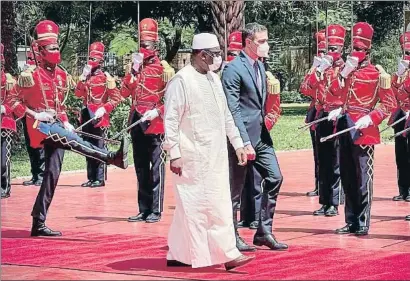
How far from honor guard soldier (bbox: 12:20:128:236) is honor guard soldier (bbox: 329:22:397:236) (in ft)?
7.46

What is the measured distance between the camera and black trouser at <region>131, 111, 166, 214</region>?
12227 mm

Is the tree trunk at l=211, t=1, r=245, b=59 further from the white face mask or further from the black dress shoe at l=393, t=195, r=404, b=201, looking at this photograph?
Answer: the white face mask

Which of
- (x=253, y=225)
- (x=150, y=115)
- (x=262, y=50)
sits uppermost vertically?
(x=262, y=50)

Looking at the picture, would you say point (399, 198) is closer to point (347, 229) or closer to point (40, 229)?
point (347, 229)

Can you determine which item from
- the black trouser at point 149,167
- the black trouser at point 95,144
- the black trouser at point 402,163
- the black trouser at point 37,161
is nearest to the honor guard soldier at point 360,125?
the black trouser at point 149,167

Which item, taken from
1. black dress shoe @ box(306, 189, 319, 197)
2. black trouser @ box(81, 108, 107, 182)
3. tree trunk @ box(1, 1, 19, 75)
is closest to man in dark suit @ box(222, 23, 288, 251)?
black dress shoe @ box(306, 189, 319, 197)

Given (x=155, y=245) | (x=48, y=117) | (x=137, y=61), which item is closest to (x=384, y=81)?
(x=155, y=245)

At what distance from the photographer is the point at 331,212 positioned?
12523 millimetres

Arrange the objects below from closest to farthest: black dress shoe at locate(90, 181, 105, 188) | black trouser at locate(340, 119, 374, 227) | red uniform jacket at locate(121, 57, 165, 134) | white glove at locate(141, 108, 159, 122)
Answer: black trouser at locate(340, 119, 374, 227)
white glove at locate(141, 108, 159, 122)
red uniform jacket at locate(121, 57, 165, 134)
black dress shoe at locate(90, 181, 105, 188)

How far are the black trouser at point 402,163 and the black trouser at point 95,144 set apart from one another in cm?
426

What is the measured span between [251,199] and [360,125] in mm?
1502

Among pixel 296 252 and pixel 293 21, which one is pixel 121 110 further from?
pixel 296 252

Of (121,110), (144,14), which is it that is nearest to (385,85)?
(121,110)

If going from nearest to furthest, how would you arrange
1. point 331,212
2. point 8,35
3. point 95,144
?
1. point 331,212
2. point 95,144
3. point 8,35
